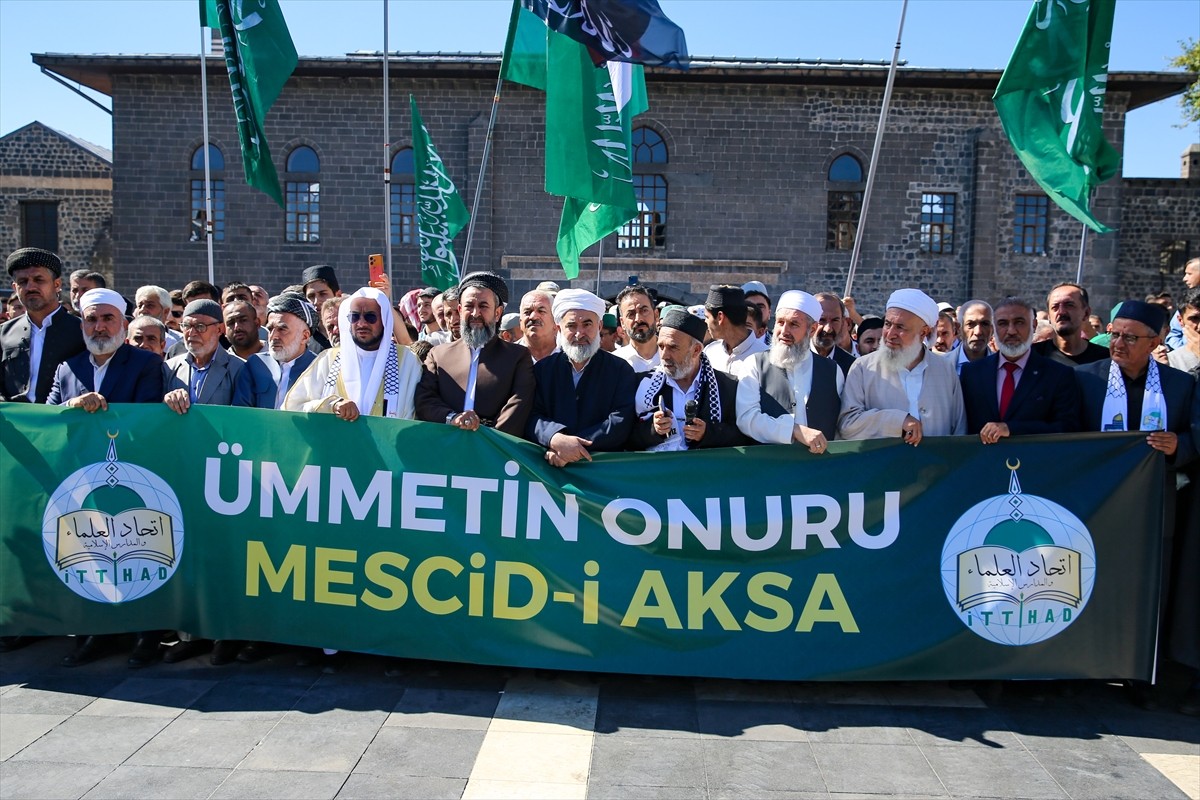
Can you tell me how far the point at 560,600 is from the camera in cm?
409

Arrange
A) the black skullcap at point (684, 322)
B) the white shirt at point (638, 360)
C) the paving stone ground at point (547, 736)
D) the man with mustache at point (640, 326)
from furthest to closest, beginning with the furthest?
the white shirt at point (638, 360) → the man with mustache at point (640, 326) → the black skullcap at point (684, 322) → the paving stone ground at point (547, 736)

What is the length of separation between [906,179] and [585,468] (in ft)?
63.9

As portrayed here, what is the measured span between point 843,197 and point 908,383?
1818 cm

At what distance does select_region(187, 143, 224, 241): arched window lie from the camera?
21.0 metres

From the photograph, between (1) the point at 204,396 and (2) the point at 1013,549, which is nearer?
(2) the point at 1013,549

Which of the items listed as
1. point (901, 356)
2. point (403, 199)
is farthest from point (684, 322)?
point (403, 199)

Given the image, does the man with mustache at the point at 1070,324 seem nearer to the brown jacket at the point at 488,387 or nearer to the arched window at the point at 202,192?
the brown jacket at the point at 488,387

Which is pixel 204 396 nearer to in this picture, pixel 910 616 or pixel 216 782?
pixel 216 782

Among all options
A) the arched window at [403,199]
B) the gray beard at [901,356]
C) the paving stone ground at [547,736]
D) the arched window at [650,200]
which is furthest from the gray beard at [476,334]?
the arched window at [403,199]

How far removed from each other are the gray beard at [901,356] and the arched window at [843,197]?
1769cm

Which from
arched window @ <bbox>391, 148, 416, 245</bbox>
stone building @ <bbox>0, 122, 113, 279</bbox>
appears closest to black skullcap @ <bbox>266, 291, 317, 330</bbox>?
arched window @ <bbox>391, 148, 416, 245</bbox>

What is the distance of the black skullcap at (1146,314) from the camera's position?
4.14 m

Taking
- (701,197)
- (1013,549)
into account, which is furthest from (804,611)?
(701,197)

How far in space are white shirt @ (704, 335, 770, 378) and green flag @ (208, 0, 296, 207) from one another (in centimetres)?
356
